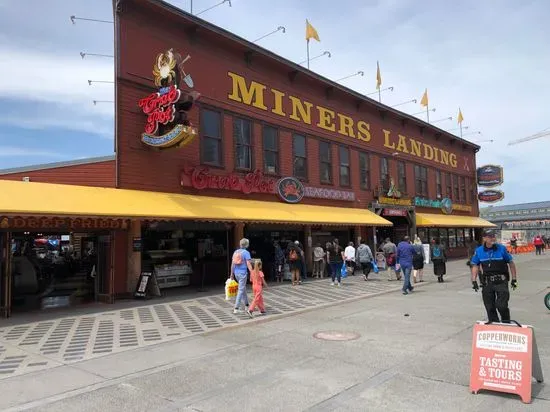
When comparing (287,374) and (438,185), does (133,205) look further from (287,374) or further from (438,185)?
(438,185)

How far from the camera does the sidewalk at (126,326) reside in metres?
7.49

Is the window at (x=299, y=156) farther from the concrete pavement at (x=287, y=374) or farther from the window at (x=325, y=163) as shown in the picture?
the concrete pavement at (x=287, y=374)

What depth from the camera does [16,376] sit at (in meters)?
6.39

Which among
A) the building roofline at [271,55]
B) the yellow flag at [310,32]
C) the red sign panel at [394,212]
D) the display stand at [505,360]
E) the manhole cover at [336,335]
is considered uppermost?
the yellow flag at [310,32]

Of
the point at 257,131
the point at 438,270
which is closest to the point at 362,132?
the point at 257,131

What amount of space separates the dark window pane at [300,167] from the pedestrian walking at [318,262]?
3.32m

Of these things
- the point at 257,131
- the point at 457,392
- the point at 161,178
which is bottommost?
the point at 457,392

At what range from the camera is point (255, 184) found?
1820 cm

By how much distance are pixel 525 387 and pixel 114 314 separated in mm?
8791

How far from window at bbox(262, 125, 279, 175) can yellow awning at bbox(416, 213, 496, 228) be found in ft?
41.0

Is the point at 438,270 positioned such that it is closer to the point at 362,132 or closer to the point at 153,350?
the point at 362,132

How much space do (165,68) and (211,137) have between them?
3.04m

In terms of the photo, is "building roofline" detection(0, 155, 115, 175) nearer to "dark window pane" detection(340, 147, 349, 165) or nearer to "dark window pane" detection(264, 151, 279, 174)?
"dark window pane" detection(264, 151, 279, 174)

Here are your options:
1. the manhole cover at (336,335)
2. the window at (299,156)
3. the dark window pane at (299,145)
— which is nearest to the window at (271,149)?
the window at (299,156)
